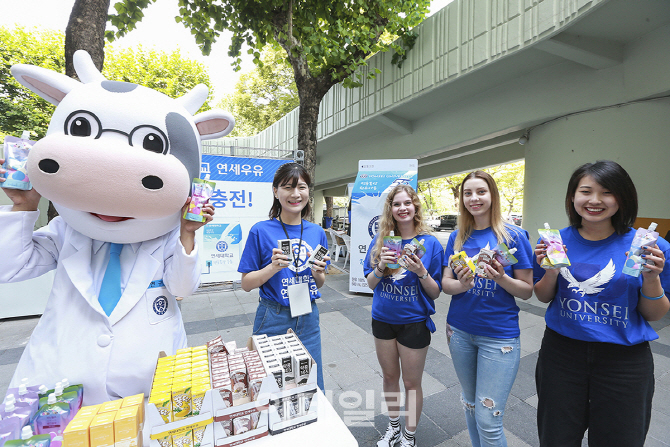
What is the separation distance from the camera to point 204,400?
105 cm

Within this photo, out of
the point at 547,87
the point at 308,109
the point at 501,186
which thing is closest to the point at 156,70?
the point at 308,109

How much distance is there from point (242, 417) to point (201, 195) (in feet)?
3.19

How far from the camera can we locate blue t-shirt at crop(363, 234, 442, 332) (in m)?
2.04

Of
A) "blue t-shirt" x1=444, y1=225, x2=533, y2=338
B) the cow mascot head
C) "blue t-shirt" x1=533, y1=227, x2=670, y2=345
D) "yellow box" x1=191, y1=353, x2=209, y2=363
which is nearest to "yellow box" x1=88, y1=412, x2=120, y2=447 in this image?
"yellow box" x1=191, y1=353, x2=209, y2=363

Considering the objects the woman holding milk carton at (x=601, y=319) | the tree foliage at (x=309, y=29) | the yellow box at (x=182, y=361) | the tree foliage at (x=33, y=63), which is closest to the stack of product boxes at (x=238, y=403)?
the yellow box at (x=182, y=361)

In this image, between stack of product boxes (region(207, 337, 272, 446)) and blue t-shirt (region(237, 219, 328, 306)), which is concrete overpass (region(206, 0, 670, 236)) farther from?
stack of product boxes (region(207, 337, 272, 446))

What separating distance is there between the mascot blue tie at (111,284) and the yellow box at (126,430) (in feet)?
1.82

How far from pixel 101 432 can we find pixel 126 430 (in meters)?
0.07

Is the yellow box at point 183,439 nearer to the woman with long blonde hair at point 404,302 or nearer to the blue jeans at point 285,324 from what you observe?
the blue jeans at point 285,324

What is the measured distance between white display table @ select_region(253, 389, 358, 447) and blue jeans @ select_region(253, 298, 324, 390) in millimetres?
659

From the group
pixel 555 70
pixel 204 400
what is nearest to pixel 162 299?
pixel 204 400

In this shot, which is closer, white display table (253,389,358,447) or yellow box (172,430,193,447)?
yellow box (172,430,193,447)

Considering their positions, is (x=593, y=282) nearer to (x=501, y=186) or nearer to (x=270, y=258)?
(x=270, y=258)

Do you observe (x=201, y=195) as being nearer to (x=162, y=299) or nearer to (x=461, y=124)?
(x=162, y=299)
